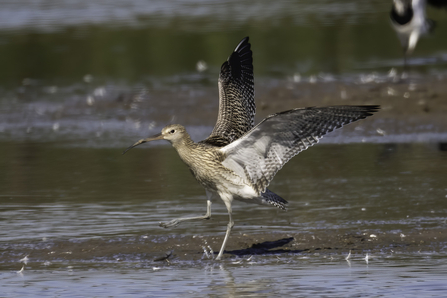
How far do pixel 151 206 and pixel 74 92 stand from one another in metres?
8.80

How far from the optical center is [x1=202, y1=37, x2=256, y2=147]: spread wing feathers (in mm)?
8133

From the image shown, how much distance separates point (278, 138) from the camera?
705 cm

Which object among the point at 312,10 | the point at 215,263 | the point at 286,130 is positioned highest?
the point at 312,10

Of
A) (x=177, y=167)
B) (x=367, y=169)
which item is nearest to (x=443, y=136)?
(x=367, y=169)

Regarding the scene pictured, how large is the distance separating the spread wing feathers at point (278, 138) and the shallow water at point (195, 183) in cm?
63

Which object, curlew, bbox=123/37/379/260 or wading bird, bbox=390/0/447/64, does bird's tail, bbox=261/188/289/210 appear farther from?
wading bird, bbox=390/0/447/64

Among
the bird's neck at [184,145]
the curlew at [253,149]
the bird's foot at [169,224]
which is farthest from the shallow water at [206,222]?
the bird's neck at [184,145]

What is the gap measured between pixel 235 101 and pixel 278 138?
1.64 metres

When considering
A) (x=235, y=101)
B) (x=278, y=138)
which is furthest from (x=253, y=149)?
(x=235, y=101)

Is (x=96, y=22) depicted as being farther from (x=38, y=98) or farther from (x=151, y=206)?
(x=151, y=206)

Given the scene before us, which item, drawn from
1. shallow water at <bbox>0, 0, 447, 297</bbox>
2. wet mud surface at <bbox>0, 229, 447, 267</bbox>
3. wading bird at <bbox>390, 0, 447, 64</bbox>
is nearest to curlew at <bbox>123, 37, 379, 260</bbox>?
wet mud surface at <bbox>0, 229, 447, 267</bbox>

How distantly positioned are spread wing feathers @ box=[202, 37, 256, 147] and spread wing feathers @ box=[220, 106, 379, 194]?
1.63 ft

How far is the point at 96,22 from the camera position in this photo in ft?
91.7

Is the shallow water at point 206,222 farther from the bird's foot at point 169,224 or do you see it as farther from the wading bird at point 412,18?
the wading bird at point 412,18
